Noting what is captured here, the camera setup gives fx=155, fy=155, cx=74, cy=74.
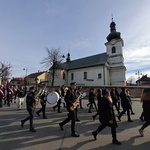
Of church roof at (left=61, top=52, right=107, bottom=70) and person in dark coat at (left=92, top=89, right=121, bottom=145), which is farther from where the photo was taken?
church roof at (left=61, top=52, right=107, bottom=70)

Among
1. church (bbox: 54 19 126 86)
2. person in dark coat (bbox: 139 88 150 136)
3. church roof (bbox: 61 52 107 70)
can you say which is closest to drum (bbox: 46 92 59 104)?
person in dark coat (bbox: 139 88 150 136)

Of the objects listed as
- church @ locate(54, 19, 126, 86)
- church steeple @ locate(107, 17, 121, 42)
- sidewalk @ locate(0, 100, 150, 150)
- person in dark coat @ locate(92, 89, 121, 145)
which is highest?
church steeple @ locate(107, 17, 121, 42)

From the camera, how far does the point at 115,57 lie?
51219mm

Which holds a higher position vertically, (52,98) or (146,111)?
(52,98)

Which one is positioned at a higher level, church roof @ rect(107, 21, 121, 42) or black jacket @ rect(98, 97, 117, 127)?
church roof @ rect(107, 21, 121, 42)

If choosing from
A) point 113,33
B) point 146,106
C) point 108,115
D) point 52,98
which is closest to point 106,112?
point 108,115

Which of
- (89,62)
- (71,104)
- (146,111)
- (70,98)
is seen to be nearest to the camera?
(146,111)

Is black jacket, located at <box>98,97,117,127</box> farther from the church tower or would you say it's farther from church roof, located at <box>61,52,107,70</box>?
the church tower

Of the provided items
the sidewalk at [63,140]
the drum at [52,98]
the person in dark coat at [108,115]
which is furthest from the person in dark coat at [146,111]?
the drum at [52,98]

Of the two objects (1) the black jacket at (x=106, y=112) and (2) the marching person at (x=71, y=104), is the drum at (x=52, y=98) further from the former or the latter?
(1) the black jacket at (x=106, y=112)

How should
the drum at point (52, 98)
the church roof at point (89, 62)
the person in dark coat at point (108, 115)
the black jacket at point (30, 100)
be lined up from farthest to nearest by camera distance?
the church roof at point (89, 62), the drum at point (52, 98), the black jacket at point (30, 100), the person in dark coat at point (108, 115)

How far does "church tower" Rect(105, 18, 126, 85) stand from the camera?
49.3 metres

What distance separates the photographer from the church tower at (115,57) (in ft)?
162

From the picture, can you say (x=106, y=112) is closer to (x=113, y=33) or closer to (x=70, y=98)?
(x=70, y=98)
